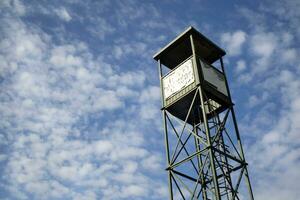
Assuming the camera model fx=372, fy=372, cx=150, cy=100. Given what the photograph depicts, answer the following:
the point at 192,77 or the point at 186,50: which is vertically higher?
the point at 186,50

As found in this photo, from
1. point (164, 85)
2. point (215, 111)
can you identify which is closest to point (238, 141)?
point (215, 111)

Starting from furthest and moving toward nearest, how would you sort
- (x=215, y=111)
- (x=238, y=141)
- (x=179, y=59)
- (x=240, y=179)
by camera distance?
(x=179, y=59) < (x=215, y=111) < (x=238, y=141) < (x=240, y=179)

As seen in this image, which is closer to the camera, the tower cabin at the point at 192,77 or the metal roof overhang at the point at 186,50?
the tower cabin at the point at 192,77

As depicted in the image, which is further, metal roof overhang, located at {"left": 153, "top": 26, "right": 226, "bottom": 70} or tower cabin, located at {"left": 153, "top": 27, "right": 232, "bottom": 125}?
metal roof overhang, located at {"left": 153, "top": 26, "right": 226, "bottom": 70}

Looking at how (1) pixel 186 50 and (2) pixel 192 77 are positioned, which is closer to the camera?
(2) pixel 192 77

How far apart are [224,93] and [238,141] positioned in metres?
2.58

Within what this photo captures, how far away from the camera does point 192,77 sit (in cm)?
1805

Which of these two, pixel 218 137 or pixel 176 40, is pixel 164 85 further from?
pixel 218 137

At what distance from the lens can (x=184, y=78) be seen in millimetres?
18516

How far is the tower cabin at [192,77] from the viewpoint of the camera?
59.3 feet

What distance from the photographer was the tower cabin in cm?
1806

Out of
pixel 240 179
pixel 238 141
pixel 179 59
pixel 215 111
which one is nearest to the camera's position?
pixel 240 179

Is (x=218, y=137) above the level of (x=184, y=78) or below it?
below

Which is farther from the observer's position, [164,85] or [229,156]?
[164,85]
